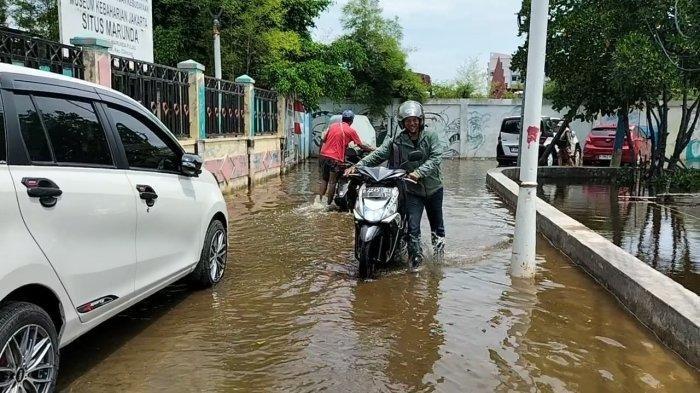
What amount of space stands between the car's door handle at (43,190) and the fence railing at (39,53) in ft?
12.6

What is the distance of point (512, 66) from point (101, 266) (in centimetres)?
1231

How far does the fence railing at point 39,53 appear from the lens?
6.19 metres

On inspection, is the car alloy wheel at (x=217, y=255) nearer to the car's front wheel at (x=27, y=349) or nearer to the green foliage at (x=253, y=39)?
the car's front wheel at (x=27, y=349)

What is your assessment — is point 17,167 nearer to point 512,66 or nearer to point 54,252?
point 54,252

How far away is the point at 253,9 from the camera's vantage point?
54.5 feet

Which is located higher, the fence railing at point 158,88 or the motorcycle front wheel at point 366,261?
the fence railing at point 158,88

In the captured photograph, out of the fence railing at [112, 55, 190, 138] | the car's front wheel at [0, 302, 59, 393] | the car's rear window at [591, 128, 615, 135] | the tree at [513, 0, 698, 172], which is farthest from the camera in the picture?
the car's rear window at [591, 128, 615, 135]

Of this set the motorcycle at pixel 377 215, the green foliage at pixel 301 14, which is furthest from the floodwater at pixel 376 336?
the green foliage at pixel 301 14

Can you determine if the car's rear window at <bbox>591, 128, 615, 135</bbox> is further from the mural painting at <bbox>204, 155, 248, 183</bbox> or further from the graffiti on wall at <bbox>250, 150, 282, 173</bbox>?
the mural painting at <bbox>204, 155, 248, 183</bbox>

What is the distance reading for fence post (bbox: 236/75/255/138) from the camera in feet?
44.8

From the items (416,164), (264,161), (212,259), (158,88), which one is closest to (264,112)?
(264,161)

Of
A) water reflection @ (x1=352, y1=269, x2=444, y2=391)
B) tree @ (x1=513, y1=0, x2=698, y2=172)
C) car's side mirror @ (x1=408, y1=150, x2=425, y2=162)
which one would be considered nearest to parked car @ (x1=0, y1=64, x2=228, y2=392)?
water reflection @ (x1=352, y1=269, x2=444, y2=391)

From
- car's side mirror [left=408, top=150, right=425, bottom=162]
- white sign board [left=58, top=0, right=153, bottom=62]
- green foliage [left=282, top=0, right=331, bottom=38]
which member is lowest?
car's side mirror [left=408, top=150, right=425, bottom=162]

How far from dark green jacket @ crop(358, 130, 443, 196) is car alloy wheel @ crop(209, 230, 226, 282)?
64.9 inches
